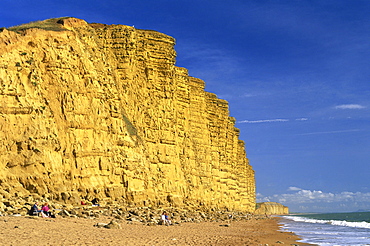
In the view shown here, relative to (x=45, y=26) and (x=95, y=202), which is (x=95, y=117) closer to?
(x=95, y=202)

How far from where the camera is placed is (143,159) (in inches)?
1215

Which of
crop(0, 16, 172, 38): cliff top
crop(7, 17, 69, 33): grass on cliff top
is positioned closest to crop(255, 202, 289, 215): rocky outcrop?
crop(0, 16, 172, 38): cliff top

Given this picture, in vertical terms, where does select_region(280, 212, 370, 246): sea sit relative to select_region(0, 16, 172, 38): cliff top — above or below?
below

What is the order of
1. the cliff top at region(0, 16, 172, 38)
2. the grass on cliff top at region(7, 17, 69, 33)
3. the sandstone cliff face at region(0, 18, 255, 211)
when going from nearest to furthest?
the sandstone cliff face at region(0, 18, 255, 211)
the grass on cliff top at region(7, 17, 69, 33)
the cliff top at region(0, 16, 172, 38)

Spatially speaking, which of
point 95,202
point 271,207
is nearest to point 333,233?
point 95,202

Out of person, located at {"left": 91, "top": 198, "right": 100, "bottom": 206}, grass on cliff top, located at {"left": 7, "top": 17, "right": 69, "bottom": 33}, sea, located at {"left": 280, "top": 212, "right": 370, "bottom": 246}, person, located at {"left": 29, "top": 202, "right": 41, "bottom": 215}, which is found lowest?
sea, located at {"left": 280, "top": 212, "right": 370, "bottom": 246}

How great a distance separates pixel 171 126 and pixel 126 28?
9.22 meters

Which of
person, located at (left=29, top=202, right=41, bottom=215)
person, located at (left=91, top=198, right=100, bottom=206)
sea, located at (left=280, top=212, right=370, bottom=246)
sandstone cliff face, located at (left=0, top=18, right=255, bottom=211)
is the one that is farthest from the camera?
person, located at (left=91, top=198, right=100, bottom=206)

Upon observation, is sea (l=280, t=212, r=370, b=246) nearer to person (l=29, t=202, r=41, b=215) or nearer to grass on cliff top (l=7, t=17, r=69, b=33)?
person (l=29, t=202, r=41, b=215)

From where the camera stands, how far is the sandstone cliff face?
2198 cm

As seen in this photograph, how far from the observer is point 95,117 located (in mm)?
26469

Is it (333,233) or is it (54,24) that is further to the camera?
(54,24)

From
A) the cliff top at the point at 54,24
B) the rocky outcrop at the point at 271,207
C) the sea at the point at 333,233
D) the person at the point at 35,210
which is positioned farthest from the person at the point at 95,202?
the rocky outcrop at the point at 271,207

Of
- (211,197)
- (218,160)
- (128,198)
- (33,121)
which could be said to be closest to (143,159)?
(128,198)
